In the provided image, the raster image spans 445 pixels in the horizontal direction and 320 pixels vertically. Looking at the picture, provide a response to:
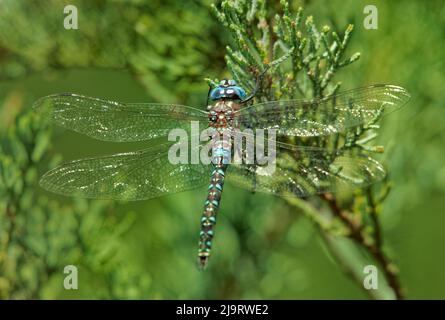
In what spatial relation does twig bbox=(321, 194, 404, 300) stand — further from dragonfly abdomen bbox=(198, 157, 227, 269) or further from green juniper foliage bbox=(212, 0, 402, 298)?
dragonfly abdomen bbox=(198, 157, 227, 269)

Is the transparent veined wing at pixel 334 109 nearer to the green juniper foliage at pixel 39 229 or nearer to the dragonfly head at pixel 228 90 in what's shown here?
the dragonfly head at pixel 228 90

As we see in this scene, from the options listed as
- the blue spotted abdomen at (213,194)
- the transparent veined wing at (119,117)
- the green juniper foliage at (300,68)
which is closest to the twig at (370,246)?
the green juniper foliage at (300,68)

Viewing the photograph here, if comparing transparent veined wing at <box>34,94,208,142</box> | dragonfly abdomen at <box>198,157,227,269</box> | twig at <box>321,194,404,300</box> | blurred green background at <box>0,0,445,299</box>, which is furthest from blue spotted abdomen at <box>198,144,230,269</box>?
twig at <box>321,194,404,300</box>

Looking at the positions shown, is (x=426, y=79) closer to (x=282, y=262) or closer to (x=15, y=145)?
(x=282, y=262)

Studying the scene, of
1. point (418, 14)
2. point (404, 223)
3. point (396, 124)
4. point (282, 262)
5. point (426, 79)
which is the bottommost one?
point (282, 262)

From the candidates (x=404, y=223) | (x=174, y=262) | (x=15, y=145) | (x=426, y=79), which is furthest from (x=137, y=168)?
(x=404, y=223)

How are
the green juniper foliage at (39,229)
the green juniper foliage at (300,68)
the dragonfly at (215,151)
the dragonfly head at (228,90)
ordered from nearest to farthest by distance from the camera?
1. the green juniper foliage at (300,68)
2. the dragonfly at (215,151)
3. the dragonfly head at (228,90)
4. the green juniper foliage at (39,229)

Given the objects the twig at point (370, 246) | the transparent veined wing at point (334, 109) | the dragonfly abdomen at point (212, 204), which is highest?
the transparent veined wing at point (334, 109)
